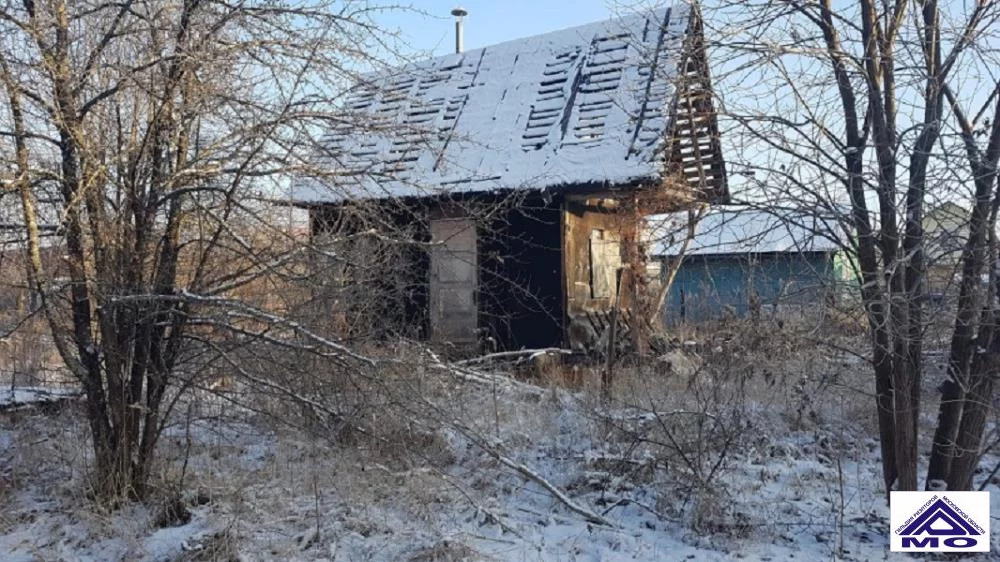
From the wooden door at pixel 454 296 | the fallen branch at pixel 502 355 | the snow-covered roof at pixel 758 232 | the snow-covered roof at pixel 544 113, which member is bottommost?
the fallen branch at pixel 502 355

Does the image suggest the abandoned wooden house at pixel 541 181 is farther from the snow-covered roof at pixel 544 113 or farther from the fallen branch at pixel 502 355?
the fallen branch at pixel 502 355

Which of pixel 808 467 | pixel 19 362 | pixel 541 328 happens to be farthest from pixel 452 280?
pixel 808 467

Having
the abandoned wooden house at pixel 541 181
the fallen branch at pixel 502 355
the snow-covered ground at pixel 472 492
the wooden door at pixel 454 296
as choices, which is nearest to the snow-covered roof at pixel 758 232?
the snow-covered ground at pixel 472 492

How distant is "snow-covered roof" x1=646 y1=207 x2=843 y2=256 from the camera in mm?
4332

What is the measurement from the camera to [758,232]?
15.1 ft

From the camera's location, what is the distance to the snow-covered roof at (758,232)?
4.33 metres

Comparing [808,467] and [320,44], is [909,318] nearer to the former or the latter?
[808,467]

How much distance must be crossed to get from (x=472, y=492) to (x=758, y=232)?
95.8 inches

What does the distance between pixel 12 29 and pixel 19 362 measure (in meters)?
3.62

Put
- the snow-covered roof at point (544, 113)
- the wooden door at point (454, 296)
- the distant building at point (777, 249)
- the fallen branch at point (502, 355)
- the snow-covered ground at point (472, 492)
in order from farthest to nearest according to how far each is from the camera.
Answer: the wooden door at point (454, 296), the snow-covered roof at point (544, 113), the fallen branch at point (502, 355), the distant building at point (777, 249), the snow-covered ground at point (472, 492)

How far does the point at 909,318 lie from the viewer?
4.09 m

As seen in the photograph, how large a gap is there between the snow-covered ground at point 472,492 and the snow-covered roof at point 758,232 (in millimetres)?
1117

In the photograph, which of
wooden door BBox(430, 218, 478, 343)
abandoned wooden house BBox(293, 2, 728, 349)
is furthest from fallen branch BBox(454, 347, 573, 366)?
wooden door BBox(430, 218, 478, 343)

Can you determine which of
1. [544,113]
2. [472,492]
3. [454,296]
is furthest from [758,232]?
[454,296]
